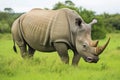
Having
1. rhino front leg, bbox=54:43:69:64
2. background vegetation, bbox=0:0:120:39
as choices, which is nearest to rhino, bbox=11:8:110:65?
rhino front leg, bbox=54:43:69:64

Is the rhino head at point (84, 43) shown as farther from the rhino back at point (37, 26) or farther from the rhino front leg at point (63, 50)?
the rhino back at point (37, 26)

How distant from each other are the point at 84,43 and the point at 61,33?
2.58ft

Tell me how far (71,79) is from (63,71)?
1.02 meters

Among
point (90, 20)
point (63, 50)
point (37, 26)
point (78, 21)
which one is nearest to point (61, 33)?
point (63, 50)

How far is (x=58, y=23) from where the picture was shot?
11172mm

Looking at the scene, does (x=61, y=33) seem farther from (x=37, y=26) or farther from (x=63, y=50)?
(x=37, y=26)

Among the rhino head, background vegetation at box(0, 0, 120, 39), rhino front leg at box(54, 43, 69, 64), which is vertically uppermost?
the rhino head

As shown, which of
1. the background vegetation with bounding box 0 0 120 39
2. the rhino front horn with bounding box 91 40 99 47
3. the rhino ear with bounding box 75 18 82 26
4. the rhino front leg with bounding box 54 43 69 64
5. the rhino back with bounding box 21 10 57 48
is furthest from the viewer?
the background vegetation with bounding box 0 0 120 39

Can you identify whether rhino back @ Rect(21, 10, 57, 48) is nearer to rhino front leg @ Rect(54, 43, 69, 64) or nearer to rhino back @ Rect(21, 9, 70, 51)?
rhino back @ Rect(21, 9, 70, 51)

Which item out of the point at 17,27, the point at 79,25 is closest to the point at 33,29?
the point at 17,27

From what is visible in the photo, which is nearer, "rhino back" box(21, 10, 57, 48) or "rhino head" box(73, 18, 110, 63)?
"rhino head" box(73, 18, 110, 63)

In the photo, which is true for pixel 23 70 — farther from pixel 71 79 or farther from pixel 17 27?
pixel 17 27

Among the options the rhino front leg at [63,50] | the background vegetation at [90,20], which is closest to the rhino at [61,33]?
the rhino front leg at [63,50]

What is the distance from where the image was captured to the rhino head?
1026 cm
